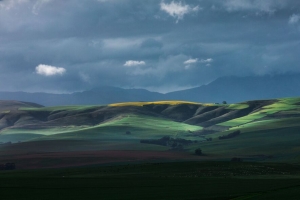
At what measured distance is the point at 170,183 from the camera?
80188 mm

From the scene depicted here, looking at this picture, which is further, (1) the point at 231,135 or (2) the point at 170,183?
(1) the point at 231,135

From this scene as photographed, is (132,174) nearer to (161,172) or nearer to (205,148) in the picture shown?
(161,172)

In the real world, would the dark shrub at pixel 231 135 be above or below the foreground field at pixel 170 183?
above

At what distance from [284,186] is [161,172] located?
2929 cm

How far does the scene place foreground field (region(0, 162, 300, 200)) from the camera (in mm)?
65625

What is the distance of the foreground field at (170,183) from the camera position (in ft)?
215

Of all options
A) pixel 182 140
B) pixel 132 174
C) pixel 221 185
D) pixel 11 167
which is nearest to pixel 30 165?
pixel 11 167

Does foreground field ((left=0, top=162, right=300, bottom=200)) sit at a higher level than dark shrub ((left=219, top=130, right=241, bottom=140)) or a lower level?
lower

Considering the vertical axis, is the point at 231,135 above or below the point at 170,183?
above

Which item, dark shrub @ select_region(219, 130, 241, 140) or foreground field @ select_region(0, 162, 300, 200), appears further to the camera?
dark shrub @ select_region(219, 130, 241, 140)

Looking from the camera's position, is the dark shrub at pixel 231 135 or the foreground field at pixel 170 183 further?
the dark shrub at pixel 231 135

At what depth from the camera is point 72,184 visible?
7806 cm

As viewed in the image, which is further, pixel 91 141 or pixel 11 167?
pixel 91 141

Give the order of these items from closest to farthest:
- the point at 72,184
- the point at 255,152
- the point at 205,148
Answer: the point at 72,184 < the point at 255,152 < the point at 205,148
